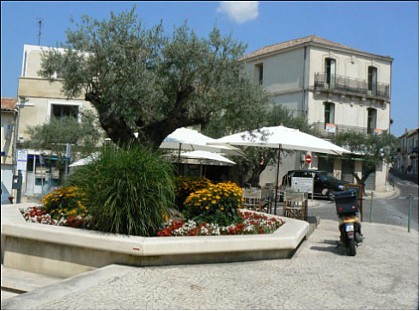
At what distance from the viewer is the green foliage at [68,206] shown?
7496 millimetres

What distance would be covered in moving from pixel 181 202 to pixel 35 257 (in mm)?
3375

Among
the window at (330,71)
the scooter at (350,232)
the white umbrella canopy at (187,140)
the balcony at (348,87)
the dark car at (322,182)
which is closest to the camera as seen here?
the scooter at (350,232)

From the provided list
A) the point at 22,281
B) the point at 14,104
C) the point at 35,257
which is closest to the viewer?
the point at 22,281

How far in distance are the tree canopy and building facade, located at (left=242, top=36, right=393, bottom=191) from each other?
27.1 meters

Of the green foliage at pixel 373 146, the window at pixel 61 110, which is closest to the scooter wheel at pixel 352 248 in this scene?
the green foliage at pixel 373 146

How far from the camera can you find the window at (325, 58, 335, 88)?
38.9 m

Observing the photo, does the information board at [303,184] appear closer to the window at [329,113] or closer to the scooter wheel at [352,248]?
the scooter wheel at [352,248]

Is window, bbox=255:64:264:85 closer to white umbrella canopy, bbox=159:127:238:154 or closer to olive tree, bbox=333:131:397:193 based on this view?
olive tree, bbox=333:131:397:193

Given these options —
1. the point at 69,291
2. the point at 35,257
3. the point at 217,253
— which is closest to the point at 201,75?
the point at 217,253

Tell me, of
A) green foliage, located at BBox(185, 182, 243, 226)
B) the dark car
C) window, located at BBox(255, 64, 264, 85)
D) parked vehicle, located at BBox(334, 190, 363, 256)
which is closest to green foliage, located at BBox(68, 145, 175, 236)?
green foliage, located at BBox(185, 182, 243, 226)

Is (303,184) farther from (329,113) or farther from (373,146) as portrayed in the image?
(329,113)

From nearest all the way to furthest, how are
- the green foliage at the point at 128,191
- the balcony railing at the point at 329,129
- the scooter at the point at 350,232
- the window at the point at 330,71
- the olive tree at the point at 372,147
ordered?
the green foliage at the point at 128,191, the scooter at the point at 350,232, the olive tree at the point at 372,147, the balcony railing at the point at 329,129, the window at the point at 330,71

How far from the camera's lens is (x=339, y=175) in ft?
126

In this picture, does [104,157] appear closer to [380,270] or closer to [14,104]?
[380,270]
